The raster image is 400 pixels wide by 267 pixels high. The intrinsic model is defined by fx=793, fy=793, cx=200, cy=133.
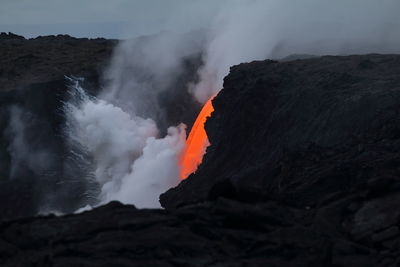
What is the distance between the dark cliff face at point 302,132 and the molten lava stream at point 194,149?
6.03 meters

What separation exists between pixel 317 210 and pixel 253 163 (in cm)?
1535

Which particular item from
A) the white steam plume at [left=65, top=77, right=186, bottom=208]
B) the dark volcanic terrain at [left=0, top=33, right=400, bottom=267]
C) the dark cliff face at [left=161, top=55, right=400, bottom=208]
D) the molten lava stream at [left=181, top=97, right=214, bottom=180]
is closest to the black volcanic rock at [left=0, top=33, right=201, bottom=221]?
the white steam plume at [left=65, top=77, right=186, bottom=208]

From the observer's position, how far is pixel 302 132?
128 feet

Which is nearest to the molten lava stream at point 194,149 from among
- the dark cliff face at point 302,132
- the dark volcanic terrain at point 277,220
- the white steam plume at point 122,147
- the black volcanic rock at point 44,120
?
Answer: the white steam plume at point 122,147

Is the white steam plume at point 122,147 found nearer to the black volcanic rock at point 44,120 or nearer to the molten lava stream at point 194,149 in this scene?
the molten lava stream at point 194,149

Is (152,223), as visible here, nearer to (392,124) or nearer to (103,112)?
(392,124)

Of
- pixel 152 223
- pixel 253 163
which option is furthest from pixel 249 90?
pixel 152 223

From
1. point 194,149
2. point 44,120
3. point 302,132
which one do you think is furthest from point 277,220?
point 44,120

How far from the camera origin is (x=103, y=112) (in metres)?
62.8

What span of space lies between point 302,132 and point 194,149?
64.2 feet

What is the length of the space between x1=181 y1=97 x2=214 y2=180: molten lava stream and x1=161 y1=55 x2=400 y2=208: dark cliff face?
6.03m

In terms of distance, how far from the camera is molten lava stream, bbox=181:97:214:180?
184ft

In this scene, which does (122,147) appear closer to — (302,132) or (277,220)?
(302,132)

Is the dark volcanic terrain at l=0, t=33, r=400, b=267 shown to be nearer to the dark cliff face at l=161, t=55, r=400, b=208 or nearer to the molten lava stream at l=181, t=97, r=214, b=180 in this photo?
the dark cliff face at l=161, t=55, r=400, b=208
